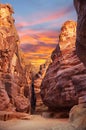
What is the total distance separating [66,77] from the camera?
33094 millimetres

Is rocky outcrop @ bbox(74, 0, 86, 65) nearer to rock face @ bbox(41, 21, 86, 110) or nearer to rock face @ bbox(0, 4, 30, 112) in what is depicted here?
rock face @ bbox(41, 21, 86, 110)

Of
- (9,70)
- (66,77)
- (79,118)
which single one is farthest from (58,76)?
(9,70)

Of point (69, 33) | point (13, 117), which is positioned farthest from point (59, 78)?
point (69, 33)

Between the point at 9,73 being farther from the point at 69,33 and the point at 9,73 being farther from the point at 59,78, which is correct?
the point at 59,78

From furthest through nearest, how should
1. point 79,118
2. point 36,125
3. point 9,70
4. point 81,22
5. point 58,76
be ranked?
point 9,70
point 58,76
point 36,125
point 79,118
point 81,22

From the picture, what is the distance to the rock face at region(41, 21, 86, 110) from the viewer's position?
90.5 ft

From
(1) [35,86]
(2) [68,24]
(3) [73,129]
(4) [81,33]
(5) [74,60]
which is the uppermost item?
Result: (2) [68,24]

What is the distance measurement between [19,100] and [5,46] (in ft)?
37.8

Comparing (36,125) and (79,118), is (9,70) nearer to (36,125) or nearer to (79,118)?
(36,125)

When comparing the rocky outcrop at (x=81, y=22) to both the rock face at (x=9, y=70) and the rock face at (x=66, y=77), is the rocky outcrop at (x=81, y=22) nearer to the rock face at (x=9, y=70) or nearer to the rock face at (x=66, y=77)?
the rock face at (x=66, y=77)

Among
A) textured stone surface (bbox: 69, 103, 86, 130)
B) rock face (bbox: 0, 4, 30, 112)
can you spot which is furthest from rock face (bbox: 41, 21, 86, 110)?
rock face (bbox: 0, 4, 30, 112)

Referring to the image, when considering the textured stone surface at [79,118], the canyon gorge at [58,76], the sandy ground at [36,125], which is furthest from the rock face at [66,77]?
the sandy ground at [36,125]

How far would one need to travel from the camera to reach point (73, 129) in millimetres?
16484

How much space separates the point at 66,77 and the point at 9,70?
22.6m
